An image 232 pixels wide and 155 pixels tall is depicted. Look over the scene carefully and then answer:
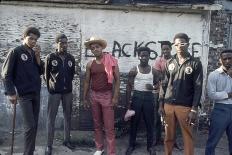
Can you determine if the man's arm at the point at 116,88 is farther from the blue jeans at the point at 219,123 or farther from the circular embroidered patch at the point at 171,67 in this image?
the blue jeans at the point at 219,123

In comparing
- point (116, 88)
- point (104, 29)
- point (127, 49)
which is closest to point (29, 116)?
point (116, 88)

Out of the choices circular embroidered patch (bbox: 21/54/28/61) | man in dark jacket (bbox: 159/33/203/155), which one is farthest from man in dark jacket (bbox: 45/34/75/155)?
man in dark jacket (bbox: 159/33/203/155)

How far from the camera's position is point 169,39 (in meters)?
8.79

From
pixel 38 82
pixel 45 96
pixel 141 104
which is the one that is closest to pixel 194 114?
pixel 141 104

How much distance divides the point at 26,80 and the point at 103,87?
4.24 ft

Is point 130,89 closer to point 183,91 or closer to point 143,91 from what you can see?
point 143,91

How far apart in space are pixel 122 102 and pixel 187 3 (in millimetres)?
2513

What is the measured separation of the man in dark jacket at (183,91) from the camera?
618 cm

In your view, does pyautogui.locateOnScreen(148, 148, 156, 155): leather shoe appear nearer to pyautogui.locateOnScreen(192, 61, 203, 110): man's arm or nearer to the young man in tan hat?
the young man in tan hat


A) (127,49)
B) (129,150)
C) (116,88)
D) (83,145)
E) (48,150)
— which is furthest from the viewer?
(127,49)

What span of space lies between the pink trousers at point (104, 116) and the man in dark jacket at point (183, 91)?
0.95 meters

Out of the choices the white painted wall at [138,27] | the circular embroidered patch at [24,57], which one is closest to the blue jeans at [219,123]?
the white painted wall at [138,27]

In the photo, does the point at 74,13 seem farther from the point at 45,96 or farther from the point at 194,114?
the point at 194,114

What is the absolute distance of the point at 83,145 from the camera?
7.83m
